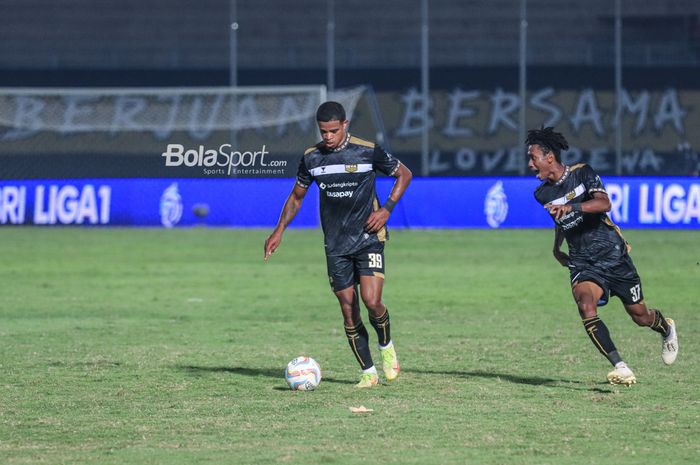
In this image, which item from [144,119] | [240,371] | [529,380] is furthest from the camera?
[144,119]

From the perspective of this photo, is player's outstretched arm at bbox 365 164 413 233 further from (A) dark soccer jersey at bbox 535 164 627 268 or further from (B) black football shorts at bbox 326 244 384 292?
(A) dark soccer jersey at bbox 535 164 627 268

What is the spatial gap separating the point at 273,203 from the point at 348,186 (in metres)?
17.8

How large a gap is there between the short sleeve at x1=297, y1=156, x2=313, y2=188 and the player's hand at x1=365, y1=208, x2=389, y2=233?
0.64m

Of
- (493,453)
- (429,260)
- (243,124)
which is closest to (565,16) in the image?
(243,124)

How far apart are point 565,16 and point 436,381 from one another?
33826 mm

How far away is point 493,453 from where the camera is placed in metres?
7.63

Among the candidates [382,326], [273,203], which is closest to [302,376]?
[382,326]

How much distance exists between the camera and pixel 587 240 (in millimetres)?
10320

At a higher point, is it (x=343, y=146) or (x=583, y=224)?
(x=343, y=146)

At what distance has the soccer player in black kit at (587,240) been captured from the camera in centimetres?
1016

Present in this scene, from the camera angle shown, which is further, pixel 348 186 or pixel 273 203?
pixel 273 203

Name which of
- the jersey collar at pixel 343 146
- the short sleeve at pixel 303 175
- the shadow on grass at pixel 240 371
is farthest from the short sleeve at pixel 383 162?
the shadow on grass at pixel 240 371

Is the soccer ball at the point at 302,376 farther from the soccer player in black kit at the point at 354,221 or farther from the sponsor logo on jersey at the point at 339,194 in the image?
the sponsor logo on jersey at the point at 339,194

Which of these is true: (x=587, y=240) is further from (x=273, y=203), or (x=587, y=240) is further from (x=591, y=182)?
(x=273, y=203)
